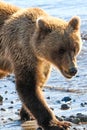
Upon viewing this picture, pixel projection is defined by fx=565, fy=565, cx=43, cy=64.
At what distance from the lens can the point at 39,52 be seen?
8.38 m

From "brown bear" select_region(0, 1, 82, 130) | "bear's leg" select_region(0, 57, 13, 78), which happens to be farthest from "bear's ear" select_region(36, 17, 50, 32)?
"bear's leg" select_region(0, 57, 13, 78)

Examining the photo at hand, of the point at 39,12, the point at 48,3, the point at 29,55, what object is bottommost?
the point at 48,3

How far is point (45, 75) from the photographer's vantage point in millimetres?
8867

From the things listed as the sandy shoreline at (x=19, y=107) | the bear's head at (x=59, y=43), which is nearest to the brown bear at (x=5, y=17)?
the sandy shoreline at (x=19, y=107)

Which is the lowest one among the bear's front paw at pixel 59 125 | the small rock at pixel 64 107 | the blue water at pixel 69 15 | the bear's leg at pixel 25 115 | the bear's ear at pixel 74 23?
the blue water at pixel 69 15

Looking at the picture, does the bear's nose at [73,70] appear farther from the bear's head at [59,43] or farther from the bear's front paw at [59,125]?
the bear's front paw at [59,125]

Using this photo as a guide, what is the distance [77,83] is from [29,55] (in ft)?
8.88

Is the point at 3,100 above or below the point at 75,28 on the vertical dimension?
below

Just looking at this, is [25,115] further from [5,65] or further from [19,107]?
[5,65]

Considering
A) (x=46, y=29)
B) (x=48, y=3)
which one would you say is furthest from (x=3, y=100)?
Answer: (x=48, y=3)

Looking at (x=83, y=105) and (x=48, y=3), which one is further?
(x=48, y=3)

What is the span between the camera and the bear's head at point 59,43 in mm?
8008

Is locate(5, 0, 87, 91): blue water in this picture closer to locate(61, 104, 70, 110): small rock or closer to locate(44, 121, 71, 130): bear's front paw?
locate(61, 104, 70, 110): small rock

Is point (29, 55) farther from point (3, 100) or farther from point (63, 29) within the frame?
point (3, 100)
